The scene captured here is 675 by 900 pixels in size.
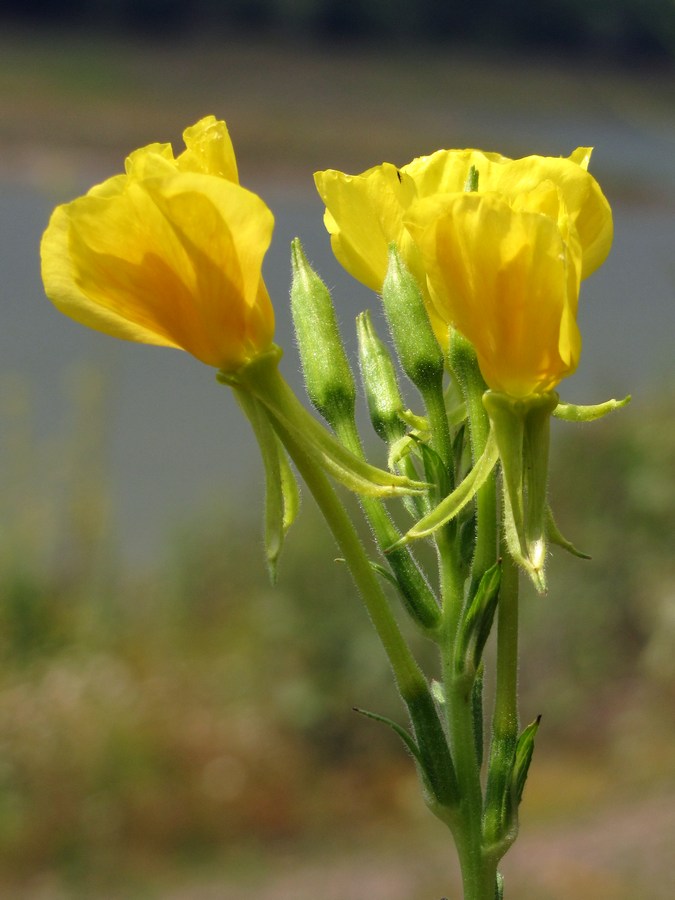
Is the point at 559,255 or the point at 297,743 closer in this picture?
the point at 559,255

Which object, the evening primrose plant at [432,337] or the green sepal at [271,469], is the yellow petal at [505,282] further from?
the green sepal at [271,469]

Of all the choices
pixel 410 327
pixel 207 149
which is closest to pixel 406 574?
pixel 410 327

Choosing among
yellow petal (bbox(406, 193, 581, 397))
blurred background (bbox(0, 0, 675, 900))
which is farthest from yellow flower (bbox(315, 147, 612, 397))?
blurred background (bbox(0, 0, 675, 900))

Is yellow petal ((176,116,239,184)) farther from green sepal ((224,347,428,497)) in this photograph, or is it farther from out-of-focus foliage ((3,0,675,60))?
out-of-focus foliage ((3,0,675,60))

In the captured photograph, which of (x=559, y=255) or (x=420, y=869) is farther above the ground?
(x=559, y=255)

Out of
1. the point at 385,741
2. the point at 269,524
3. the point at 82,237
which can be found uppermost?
the point at 82,237

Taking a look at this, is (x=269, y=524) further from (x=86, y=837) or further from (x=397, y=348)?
(x=86, y=837)

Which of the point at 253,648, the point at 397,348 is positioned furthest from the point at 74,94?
the point at 397,348

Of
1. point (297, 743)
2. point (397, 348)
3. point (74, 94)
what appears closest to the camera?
point (397, 348)

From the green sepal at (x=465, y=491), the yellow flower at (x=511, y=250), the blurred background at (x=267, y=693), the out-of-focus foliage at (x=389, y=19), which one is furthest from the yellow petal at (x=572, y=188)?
the out-of-focus foliage at (x=389, y=19)
